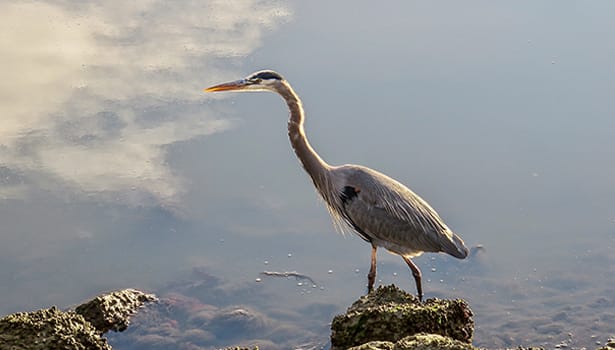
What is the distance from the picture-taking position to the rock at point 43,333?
4062mm

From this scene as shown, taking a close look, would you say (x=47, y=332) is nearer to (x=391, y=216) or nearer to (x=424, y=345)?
(x=424, y=345)

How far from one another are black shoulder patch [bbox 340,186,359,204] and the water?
50 centimetres

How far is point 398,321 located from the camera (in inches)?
166

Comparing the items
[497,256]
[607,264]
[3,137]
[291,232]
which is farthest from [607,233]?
[3,137]

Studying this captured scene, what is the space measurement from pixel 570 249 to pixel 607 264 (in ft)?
0.96

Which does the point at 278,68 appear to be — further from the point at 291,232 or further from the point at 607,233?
the point at 607,233

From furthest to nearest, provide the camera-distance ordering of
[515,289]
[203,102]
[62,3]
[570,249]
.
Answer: [62,3] → [203,102] → [570,249] → [515,289]

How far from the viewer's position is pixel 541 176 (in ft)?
24.7

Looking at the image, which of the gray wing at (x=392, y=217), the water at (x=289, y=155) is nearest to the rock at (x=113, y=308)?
the water at (x=289, y=155)

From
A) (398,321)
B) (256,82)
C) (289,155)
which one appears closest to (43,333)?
(398,321)

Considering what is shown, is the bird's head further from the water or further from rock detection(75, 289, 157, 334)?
rock detection(75, 289, 157, 334)

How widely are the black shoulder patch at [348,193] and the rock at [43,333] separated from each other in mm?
2510

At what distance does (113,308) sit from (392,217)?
1.97 metres

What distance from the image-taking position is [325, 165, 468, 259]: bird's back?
→ 20.2 ft
